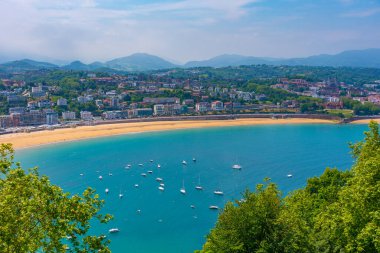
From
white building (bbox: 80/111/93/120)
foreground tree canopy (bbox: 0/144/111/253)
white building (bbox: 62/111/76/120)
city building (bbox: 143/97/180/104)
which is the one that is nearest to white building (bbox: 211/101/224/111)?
city building (bbox: 143/97/180/104)

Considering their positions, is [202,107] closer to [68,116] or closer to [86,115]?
[86,115]

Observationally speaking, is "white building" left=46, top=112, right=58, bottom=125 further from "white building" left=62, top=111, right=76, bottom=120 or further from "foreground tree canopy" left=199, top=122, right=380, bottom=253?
"foreground tree canopy" left=199, top=122, right=380, bottom=253

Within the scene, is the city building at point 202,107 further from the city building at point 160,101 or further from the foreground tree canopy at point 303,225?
the foreground tree canopy at point 303,225

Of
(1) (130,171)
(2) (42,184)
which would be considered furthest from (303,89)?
(2) (42,184)

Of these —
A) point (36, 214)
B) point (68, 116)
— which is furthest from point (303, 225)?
point (68, 116)

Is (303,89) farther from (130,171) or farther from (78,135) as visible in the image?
(130,171)
